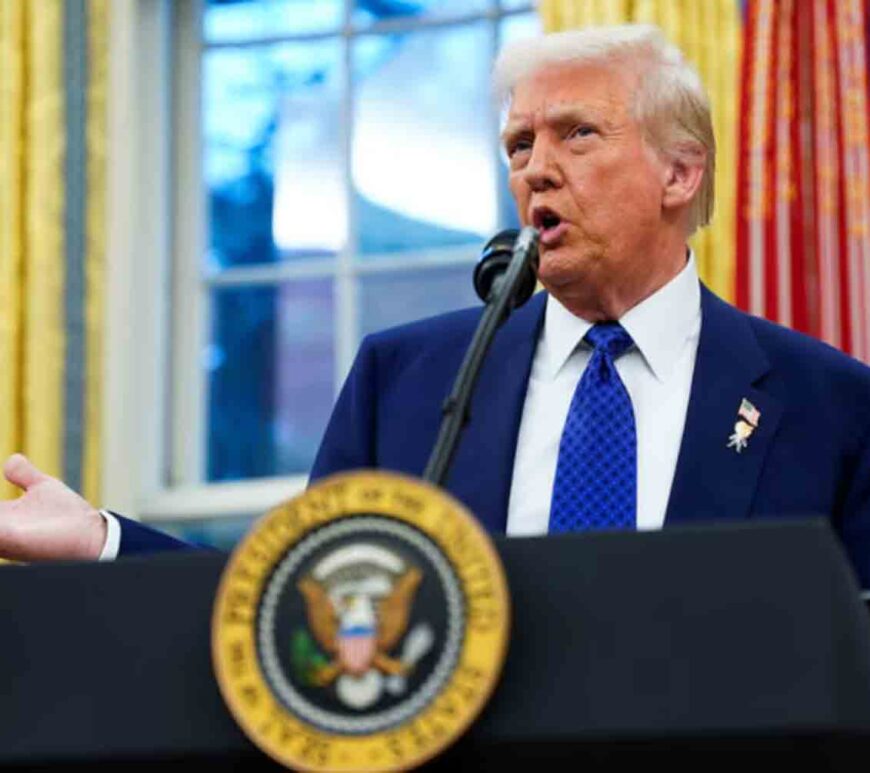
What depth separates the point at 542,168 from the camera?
8.41 feet

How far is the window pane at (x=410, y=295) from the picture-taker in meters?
5.05

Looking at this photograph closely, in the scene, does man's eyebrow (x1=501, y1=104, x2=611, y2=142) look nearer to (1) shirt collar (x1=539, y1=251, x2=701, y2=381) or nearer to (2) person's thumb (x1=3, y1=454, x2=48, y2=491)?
(1) shirt collar (x1=539, y1=251, x2=701, y2=381)

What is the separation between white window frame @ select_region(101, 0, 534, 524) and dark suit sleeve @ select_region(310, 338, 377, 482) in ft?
7.71

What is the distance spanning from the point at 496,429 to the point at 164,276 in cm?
293

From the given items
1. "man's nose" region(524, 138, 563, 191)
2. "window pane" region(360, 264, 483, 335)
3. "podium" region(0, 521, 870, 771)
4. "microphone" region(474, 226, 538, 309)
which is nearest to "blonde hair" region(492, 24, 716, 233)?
"man's nose" region(524, 138, 563, 191)

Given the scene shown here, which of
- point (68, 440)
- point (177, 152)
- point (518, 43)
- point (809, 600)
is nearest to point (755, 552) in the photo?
point (809, 600)

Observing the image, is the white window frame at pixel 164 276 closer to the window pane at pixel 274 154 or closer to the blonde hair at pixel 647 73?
the window pane at pixel 274 154

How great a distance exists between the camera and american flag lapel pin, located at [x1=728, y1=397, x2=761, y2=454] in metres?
2.35

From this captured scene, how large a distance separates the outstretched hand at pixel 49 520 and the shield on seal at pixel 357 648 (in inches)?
24.4

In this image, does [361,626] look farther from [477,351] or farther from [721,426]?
[721,426]

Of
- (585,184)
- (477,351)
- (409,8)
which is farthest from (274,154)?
(477,351)

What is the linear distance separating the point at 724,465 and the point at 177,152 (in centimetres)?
322

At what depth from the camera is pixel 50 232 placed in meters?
4.88

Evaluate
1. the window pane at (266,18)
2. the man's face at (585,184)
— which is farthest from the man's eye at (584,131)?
the window pane at (266,18)
